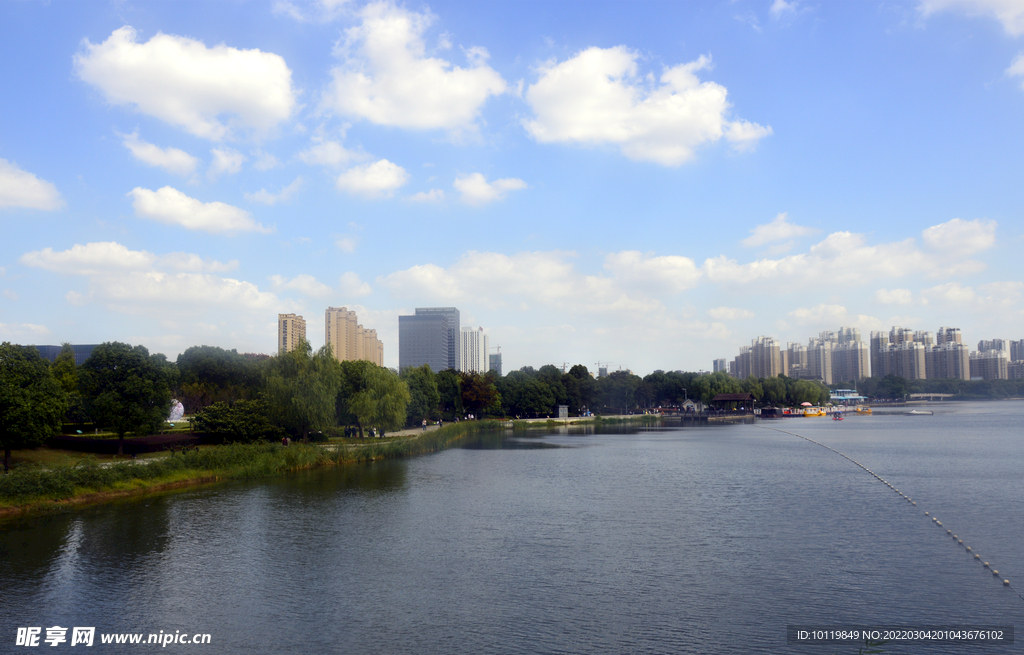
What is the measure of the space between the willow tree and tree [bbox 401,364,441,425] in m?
23.8

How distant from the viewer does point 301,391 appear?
49250 mm

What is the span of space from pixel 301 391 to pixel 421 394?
1170 inches

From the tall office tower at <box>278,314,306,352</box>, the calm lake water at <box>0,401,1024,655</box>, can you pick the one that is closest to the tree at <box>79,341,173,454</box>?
the calm lake water at <box>0,401,1024,655</box>

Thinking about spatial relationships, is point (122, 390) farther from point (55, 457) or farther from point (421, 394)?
point (421, 394)

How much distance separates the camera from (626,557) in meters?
A: 20.1

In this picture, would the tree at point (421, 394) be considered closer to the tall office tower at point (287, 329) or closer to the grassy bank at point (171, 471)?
the grassy bank at point (171, 471)

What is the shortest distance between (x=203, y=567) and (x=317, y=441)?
34606mm

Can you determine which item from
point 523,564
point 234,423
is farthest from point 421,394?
point 523,564

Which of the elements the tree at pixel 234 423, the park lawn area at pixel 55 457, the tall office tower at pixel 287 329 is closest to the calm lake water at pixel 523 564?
the park lawn area at pixel 55 457

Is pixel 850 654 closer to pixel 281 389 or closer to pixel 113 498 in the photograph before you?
pixel 113 498

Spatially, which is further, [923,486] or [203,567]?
[923,486]

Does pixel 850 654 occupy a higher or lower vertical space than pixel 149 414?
lower

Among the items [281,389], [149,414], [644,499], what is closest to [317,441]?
[281,389]

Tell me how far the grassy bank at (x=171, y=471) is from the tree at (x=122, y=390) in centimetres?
514
